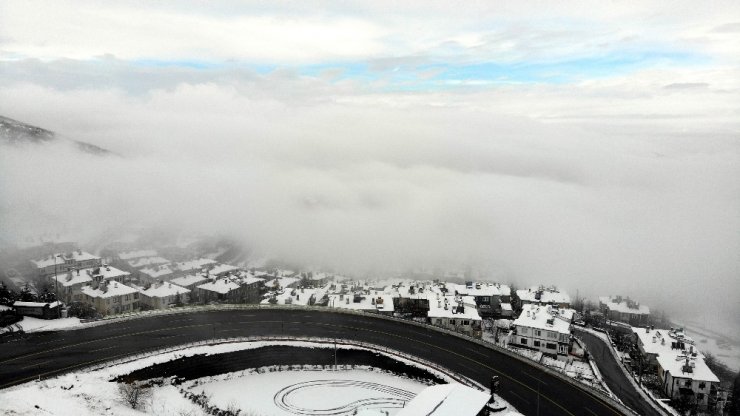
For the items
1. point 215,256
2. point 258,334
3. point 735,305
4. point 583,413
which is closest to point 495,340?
point 583,413

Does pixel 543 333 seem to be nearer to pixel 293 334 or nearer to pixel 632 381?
pixel 632 381

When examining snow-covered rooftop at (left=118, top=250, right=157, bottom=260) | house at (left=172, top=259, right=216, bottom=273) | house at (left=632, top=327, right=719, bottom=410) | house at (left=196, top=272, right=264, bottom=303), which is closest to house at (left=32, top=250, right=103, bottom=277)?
Answer: snow-covered rooftop at (left=118, top=250, right=157, bottom=260)

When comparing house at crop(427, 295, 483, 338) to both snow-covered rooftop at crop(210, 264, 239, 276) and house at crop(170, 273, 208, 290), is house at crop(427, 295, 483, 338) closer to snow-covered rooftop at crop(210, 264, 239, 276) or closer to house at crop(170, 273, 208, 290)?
house at crop(170, 273, 208, 290)

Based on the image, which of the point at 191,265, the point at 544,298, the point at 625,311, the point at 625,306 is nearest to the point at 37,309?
the point at 191,265

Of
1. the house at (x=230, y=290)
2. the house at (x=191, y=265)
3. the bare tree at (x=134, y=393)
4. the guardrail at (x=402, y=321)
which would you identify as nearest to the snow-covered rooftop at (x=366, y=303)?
the guardrail at (x=402, y=321)

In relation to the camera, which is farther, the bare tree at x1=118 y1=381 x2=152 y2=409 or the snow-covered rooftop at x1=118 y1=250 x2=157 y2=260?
the snow-covered rooftop at x1=118 y1=250 x2=157 y2=260
